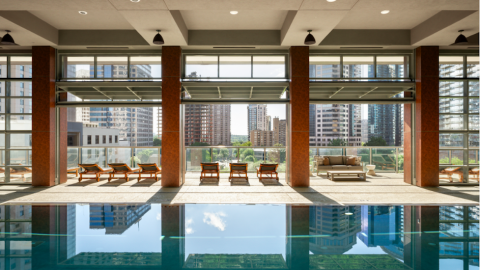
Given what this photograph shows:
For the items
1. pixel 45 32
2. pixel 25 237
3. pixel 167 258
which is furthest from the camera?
pixel 45 32

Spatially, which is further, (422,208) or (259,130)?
(259,130)

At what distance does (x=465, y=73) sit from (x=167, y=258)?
34.0 feet

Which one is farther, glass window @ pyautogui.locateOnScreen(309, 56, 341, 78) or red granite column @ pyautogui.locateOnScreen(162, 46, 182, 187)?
glass window @ pyautogui.locateOnScreen(309, 56, 341, 78)

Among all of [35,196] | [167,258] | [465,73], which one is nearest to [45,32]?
[35,196]

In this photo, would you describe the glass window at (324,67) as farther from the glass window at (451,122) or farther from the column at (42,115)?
the column at (42,115)

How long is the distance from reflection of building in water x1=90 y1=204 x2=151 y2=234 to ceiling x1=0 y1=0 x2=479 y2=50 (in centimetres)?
401

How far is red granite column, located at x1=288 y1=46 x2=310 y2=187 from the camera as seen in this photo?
7.83 metres

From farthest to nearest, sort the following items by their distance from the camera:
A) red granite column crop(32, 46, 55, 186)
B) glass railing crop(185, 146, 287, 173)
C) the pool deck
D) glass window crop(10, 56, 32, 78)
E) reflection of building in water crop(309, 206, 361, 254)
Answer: glass railing crop(185, 146, 287, 173), glass window crop(10, 56, 32, 78), red granite column crop(32, 46, 55, 186), the pool deck, reflection of building in water crop(309, 206, 361, 254)

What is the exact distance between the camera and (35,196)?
643cm

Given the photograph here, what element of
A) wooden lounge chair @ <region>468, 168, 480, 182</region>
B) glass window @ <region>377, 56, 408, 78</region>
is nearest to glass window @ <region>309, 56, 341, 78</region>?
glass window @ <region>377, 56, 408, 78</region>

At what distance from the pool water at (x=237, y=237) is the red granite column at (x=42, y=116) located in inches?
152

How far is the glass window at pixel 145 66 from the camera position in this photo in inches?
322

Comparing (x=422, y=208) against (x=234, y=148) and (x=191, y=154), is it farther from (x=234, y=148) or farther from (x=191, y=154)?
(x=191, y=154)

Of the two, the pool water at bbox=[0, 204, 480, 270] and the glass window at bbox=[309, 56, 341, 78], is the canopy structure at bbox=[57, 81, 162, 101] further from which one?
the glass window at bbox=[309, 56, 341, 78]
